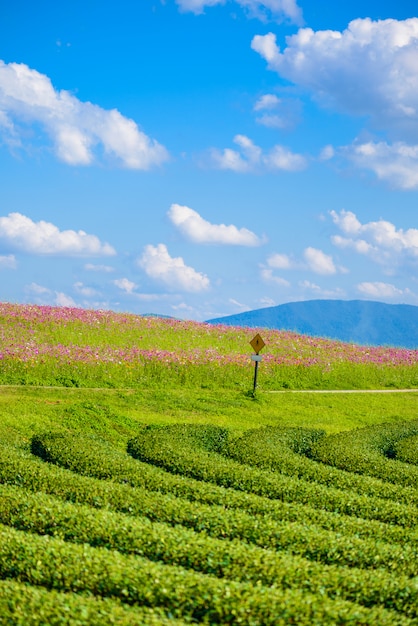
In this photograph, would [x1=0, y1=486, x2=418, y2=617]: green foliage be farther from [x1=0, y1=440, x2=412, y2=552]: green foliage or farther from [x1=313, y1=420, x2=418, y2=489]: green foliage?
[x1=313, y1=420, x2=418, y2=489]: green foliage

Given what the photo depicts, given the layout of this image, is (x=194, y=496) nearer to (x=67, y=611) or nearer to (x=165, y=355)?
(x=67, y=611)

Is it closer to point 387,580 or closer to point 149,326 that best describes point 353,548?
point 387,580

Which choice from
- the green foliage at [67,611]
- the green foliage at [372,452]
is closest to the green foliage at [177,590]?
the green foliage at [67,611]

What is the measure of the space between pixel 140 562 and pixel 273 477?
520 cm

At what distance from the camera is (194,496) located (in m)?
11.0

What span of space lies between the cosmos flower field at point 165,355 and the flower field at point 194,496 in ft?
0.42

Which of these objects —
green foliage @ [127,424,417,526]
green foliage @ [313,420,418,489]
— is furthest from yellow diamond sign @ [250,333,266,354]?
green foliage @ [127,424,417,526]

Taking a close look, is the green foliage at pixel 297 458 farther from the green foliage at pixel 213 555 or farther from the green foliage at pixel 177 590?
the green foliage at pixel 177 590

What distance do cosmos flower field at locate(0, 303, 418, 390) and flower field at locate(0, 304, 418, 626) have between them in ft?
0.42

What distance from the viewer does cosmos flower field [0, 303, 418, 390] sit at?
24.3 meters

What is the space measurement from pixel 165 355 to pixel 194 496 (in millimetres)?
15630

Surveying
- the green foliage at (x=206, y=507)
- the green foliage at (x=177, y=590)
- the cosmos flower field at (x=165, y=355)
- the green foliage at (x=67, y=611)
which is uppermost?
the cosmos flower field at (x=165, y=355)

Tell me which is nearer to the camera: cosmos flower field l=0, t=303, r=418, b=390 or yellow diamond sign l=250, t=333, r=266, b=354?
yellow diamond sign l=250, t=333, r=266, b=354

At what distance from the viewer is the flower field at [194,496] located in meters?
7.01
